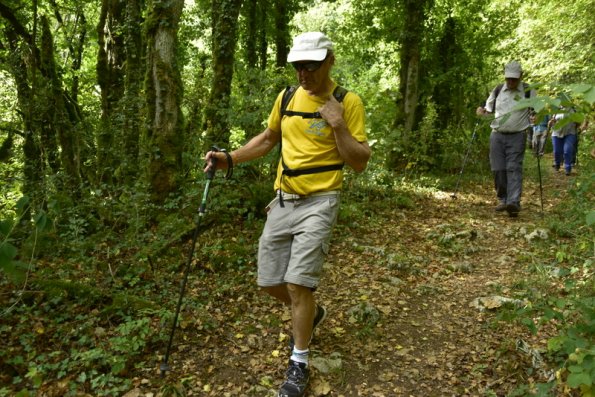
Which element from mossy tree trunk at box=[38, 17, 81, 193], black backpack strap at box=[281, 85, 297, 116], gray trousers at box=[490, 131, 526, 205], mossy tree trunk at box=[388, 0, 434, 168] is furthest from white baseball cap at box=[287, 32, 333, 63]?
mossy tree trunk at box=[388, 0, 434, 168]

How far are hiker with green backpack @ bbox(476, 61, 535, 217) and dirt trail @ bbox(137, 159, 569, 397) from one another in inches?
58.0

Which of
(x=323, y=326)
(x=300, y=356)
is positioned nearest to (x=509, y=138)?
(x=323, y=326)

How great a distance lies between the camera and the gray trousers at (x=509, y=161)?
8.05m

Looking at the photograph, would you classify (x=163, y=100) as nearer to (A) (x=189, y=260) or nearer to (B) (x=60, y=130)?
(A) (x=189, y=260)

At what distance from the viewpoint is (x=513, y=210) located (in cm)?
838

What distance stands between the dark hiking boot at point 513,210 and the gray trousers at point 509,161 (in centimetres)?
6

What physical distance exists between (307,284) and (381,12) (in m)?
13.7

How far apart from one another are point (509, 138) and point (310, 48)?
6.08 metres

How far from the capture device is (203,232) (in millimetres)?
6438

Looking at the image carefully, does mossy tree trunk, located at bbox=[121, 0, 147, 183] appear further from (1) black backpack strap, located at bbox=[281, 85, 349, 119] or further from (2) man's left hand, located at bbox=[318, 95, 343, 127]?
(2) man's left hand, located at bbox=[318, 95, 343, 127]

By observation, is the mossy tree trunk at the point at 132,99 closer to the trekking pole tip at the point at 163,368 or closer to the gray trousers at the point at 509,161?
the trekking pole tip at the point at 163,368

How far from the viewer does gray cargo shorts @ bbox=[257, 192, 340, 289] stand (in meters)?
3.45

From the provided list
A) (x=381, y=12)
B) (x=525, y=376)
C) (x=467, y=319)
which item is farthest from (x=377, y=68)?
(x=525, y=376)

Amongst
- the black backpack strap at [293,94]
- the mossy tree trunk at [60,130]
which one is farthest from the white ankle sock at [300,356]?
the mossy tree trunk at [60,130]
